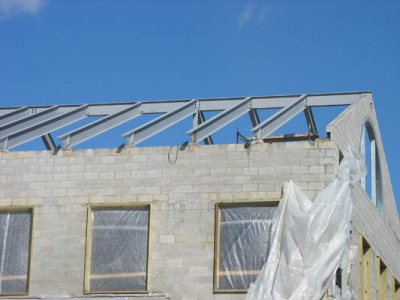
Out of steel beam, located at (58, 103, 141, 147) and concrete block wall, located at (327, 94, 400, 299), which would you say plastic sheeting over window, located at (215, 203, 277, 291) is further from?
steel beam, located at (58, 103, 141, 147)

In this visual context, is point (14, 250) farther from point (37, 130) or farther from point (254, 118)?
point (254, 118)

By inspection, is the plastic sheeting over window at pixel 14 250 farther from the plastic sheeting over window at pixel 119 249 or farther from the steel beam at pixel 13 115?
the steel beam at pixel 13 115

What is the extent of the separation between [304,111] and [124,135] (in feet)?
16.2

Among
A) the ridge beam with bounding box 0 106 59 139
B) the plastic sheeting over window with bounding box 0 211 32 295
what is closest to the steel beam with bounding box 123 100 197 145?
the ridge beam with bounding box 0 106 59 139

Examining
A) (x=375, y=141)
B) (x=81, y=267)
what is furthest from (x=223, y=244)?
(x=375, y=141)

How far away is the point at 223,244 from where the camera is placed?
26.9 m

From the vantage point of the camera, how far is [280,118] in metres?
28.4

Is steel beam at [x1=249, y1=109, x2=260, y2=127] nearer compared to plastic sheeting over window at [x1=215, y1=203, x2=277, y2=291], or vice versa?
plastic sheeting over window at [x1=215, y1=203, x2=277, y2=291]

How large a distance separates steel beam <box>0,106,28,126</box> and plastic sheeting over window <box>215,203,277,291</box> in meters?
6.93

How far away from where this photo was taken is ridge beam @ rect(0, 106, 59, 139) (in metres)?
29.5

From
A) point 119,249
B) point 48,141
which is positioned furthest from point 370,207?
point 48,141

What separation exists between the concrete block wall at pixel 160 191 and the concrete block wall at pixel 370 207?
4.49 feet

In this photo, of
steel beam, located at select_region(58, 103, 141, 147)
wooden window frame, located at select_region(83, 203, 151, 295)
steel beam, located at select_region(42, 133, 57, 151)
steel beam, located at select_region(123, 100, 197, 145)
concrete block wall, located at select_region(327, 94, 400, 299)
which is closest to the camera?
wooden window frame, located at select_region(83, 203, 151, 295)

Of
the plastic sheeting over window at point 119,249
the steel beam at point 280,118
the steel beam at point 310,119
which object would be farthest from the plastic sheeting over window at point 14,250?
the steel beam at point 310,119
